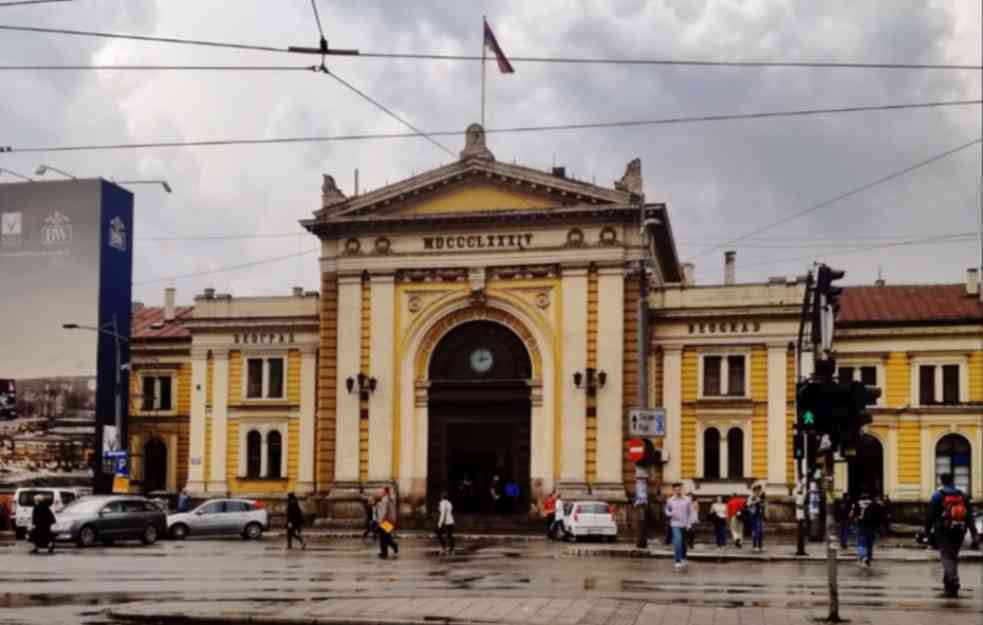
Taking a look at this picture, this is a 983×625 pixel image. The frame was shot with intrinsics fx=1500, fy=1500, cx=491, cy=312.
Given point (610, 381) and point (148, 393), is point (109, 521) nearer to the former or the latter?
point (610, 381)

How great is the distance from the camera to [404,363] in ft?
204

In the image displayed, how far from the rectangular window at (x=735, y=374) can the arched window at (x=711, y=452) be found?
184 centimetres

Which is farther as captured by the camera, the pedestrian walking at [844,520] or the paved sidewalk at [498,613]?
the pedestrian walking at [844,520]

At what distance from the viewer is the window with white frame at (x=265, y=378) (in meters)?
66.3

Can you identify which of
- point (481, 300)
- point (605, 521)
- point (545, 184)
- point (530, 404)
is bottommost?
point (605, 521)

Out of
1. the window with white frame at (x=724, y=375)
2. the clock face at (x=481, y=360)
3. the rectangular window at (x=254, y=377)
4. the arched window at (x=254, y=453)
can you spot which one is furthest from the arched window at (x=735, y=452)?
the rectangular window at (x=254, y=377)

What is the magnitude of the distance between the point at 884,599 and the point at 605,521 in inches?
1025

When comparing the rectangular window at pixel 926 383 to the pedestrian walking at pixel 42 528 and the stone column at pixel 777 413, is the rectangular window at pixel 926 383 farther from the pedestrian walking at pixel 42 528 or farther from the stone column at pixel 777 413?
the pedestrian walking at pixel 42 528

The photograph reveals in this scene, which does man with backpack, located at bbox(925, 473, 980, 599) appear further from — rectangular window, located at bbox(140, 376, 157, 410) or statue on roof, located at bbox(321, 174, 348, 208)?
rectangular window, located at bbox(140, 376, 157, 410)

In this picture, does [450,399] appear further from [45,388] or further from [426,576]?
[426,576]

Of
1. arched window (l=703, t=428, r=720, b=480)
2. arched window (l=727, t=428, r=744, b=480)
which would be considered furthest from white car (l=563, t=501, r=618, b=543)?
arched window (l=727, t=428, r=744, b=480)

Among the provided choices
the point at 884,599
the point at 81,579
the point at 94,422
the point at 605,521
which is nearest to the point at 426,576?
the point at 81,579

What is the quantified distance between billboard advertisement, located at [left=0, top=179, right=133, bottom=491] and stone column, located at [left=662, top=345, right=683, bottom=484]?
73.5 ft

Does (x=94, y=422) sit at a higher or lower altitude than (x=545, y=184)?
lower
